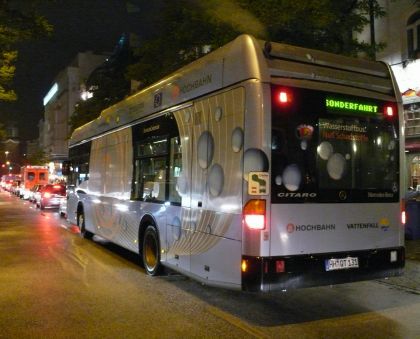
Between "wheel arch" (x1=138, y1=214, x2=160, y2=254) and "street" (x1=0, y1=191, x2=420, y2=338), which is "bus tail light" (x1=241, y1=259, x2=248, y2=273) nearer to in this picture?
"street" (x1=0, y1=191, x2=420, y2=338)

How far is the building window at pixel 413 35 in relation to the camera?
18.1m

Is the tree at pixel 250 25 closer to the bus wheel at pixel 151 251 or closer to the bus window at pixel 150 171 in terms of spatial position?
the bus window at pixel 150 171

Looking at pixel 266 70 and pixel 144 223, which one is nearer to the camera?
pixel 266 70

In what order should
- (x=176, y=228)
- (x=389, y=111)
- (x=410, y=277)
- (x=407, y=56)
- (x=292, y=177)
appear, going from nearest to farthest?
(x=292, y=177), (x=389, y=111), (x=176, y=228), (x=410, y=277), (x=407, y=56)

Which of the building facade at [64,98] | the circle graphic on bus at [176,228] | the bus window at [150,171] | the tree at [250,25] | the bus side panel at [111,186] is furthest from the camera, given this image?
the building facade at [64,98]

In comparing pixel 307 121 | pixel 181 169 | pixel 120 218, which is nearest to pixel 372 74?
pixel 307 121

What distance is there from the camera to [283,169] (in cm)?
628

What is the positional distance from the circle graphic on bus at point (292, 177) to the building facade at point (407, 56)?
12.7m

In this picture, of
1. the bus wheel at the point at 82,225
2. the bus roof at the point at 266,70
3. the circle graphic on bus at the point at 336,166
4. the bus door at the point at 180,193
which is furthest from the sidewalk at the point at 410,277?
the bus wheel at the point at 82,225

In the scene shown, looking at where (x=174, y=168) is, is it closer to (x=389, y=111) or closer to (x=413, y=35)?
(x=389, y=111)

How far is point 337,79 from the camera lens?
6824 millimetres

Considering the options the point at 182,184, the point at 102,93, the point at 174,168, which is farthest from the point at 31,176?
the point at 182,184

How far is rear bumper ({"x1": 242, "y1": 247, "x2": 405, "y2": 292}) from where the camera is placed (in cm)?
612

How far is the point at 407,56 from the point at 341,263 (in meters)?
13.6
